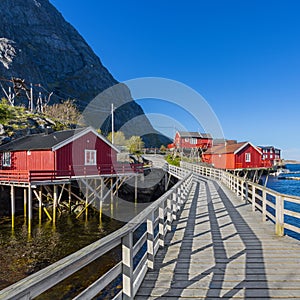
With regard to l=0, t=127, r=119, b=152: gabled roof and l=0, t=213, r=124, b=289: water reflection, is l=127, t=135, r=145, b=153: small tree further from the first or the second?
l=0, t=213, r=124, b=289: water reflection

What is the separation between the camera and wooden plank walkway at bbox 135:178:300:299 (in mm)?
3115

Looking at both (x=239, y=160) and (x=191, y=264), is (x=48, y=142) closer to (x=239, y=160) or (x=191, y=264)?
(x=191, y=264)

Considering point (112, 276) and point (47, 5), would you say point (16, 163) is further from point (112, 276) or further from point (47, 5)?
point (47, 5)

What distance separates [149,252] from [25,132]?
957 inches

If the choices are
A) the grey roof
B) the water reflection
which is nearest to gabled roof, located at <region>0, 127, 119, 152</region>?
the grey roof

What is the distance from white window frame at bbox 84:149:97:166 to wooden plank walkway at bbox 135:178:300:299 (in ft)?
41.9

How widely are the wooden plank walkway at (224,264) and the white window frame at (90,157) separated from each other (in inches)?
503

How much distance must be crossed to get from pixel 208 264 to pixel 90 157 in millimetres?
15754

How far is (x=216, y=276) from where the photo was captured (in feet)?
11.6

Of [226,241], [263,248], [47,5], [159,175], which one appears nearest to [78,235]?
[226,241]

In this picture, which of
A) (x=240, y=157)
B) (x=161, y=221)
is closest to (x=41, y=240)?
(x=161, y=221)

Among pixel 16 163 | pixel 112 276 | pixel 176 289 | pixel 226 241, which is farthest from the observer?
pixel 16 163

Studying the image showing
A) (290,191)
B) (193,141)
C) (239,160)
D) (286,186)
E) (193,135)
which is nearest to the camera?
(290,191)

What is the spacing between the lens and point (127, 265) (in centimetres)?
267
